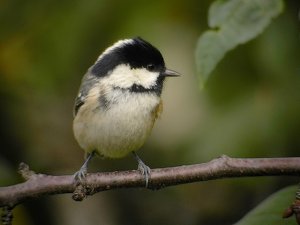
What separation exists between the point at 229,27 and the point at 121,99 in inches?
22.5

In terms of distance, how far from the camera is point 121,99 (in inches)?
77.6

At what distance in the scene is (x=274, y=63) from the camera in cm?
187

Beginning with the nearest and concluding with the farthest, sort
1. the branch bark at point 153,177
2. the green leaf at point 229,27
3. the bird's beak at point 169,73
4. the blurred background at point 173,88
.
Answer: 1. the branch bark at point 153,177
2. the green leaf at point 229,27
3. the blurred background at point 173,88
4. the bird's beak at point 169,73

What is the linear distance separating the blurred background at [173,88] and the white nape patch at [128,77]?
0.12m

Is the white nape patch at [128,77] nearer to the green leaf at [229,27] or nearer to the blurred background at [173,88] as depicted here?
the blurred background at [173,88]

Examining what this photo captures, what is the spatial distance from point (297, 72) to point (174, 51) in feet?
1.58

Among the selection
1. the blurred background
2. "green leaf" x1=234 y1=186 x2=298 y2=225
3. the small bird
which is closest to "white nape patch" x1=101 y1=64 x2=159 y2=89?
the small bird

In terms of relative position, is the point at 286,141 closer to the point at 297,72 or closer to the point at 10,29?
the point at 297,72

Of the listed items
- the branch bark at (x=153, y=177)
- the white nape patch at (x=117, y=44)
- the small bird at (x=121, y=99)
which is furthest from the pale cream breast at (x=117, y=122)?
the branch bark at (x=153, y=177)

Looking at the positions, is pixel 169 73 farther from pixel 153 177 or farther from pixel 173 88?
pixel 153 177

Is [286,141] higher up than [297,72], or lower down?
lower down

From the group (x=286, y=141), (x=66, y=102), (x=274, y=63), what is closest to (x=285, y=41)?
(x=274, y=63)

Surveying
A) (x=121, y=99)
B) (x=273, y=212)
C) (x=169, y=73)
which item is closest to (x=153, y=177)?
(x=273, y=212)

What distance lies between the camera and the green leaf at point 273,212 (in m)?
1.31
